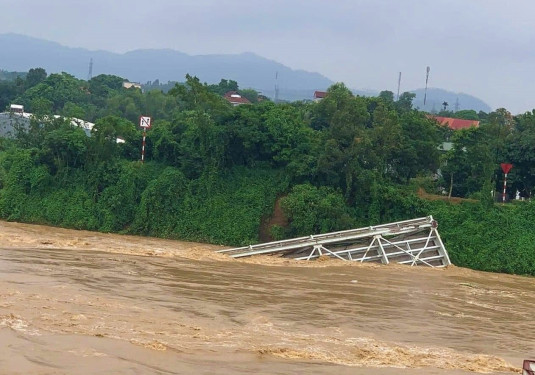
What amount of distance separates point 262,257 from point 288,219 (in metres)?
3.95

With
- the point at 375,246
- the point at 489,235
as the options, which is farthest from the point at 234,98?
the point at 375,246

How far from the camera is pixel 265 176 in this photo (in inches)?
1163

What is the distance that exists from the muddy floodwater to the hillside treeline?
3329mm

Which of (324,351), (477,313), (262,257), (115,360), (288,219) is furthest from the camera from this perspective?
(288,219)

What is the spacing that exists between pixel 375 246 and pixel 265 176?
20.4 ft

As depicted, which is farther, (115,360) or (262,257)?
(262,257)

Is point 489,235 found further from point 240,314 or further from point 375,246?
point 240,314

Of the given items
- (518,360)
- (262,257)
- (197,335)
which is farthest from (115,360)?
(262,257)

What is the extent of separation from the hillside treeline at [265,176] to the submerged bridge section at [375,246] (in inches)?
56.5

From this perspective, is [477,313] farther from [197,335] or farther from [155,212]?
[155,212]

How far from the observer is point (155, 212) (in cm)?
2912

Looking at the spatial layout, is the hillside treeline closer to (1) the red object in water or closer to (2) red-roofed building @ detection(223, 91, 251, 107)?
(1) the red object in water

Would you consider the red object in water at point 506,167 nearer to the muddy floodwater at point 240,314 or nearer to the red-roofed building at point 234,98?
the muddy floodwater at point 240,314

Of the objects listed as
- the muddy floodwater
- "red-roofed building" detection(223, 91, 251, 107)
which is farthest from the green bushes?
"red-roofed building" detection(223, 91, 251, 107)
